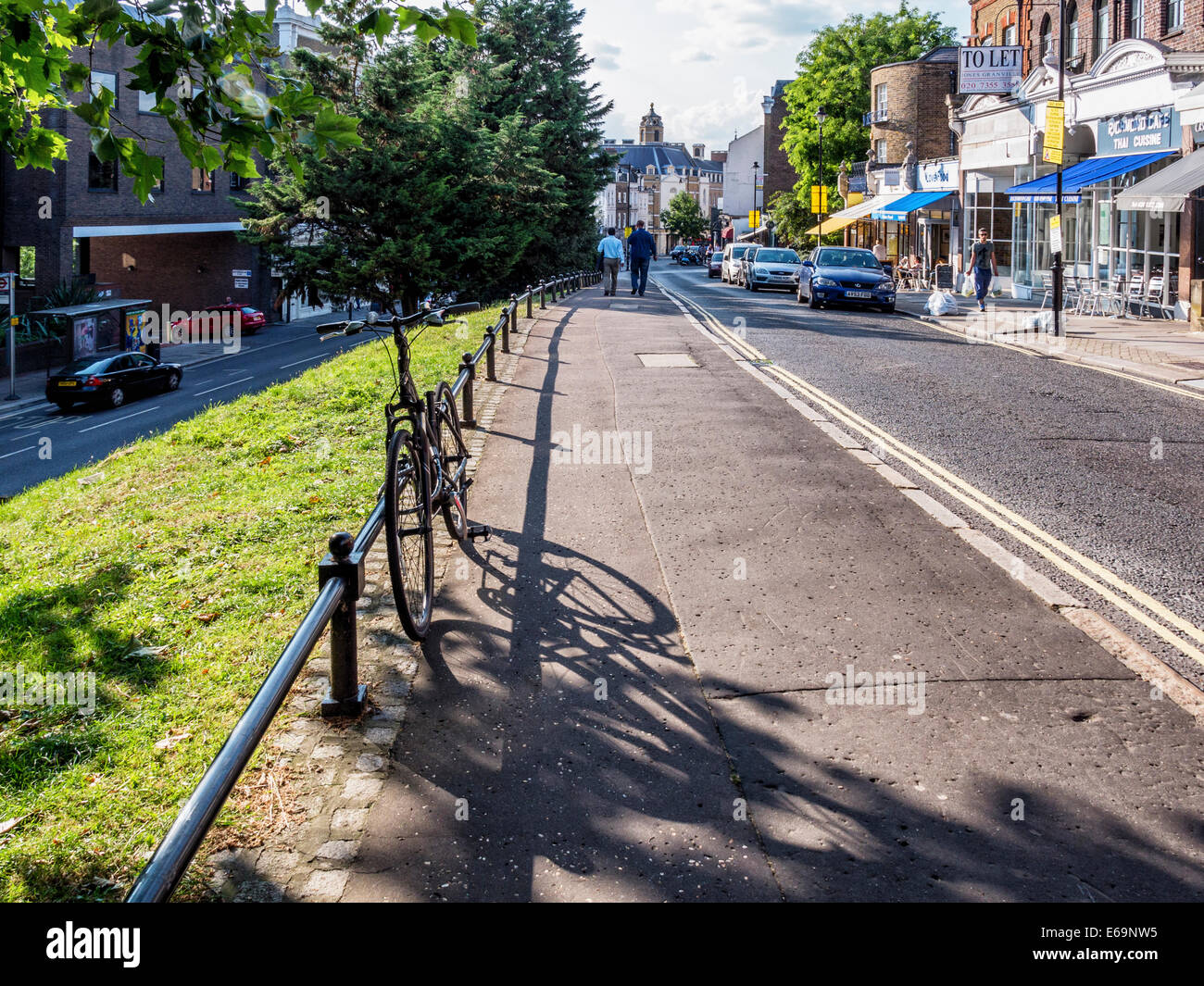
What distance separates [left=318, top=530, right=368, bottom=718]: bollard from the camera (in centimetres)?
456

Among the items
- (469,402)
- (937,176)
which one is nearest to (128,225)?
(937,176)

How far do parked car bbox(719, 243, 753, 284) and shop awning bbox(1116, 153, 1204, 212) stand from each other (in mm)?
25501

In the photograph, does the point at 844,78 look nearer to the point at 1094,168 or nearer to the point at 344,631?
the point at 1094,168

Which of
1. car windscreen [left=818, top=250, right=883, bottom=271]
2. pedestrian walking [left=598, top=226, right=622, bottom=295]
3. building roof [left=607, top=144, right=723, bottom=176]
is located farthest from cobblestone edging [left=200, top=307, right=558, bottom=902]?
building roof [left=607, top=144, right=723, bottom=176]

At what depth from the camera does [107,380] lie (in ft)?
111

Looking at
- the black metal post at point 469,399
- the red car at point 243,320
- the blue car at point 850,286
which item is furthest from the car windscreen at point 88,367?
the black metal post at point 469,399

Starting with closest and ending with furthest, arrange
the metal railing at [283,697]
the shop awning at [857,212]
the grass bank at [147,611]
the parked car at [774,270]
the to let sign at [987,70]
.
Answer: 1. the metal railing at [283,697]
2. the grass bank at [147,611]
3. the to let sign at [987,70]
4. the parked car at [774,270]
5. the shop awning at [857,212]

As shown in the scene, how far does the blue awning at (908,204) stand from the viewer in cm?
4362

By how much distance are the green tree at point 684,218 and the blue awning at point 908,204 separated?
10193cm

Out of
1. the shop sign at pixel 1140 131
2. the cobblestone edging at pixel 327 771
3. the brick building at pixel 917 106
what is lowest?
the cobblestone edging at pixel 327 771

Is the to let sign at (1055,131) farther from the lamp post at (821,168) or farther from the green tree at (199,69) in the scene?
the lamp post at (821,168)

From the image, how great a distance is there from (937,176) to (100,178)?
108 feet

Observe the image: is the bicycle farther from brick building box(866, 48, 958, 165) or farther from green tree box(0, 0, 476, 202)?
brick building box(866, 48, 958, 165)
